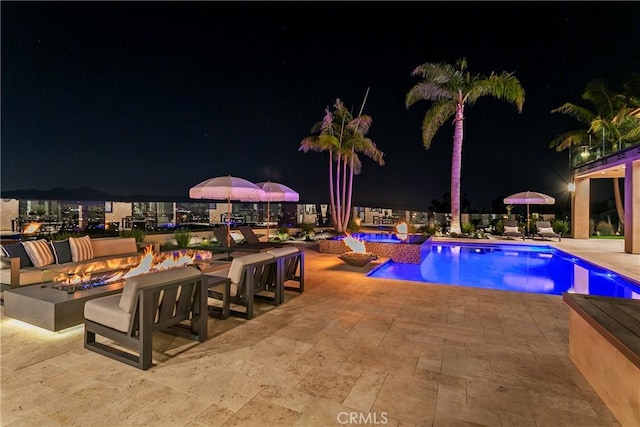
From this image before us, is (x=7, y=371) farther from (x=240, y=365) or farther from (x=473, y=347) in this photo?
(x=473, y=347)

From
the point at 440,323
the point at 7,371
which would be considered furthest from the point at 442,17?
the point at 7,371

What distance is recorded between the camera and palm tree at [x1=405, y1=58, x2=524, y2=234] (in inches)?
500

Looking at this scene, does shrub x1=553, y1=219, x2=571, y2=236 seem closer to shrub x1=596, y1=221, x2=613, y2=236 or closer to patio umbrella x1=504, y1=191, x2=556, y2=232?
shrub x1=596, y1=221, x2=613, y2=236

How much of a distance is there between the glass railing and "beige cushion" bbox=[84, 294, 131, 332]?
16.0 metres

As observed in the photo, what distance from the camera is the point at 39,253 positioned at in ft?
16.6

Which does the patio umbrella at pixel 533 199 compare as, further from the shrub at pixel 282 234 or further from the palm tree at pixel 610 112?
the shrub at pixel 282 234

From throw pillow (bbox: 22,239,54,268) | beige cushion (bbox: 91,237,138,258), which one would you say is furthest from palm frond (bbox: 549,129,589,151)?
throw pillow (bbox: 22,239,54,268)

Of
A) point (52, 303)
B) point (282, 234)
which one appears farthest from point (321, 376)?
point (282, 234)

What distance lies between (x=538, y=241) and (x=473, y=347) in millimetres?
13048

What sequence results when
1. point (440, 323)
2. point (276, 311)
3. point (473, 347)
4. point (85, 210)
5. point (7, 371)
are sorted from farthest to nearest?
point (85, 210) < point (276, 311) < point (440, 323) < point (473, 347) < point (7, 371)

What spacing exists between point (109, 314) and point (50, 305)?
1.14 meters

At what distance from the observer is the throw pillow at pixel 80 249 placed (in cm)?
→ 555

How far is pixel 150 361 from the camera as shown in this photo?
278 cm

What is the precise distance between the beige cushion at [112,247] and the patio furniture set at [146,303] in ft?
4.94
